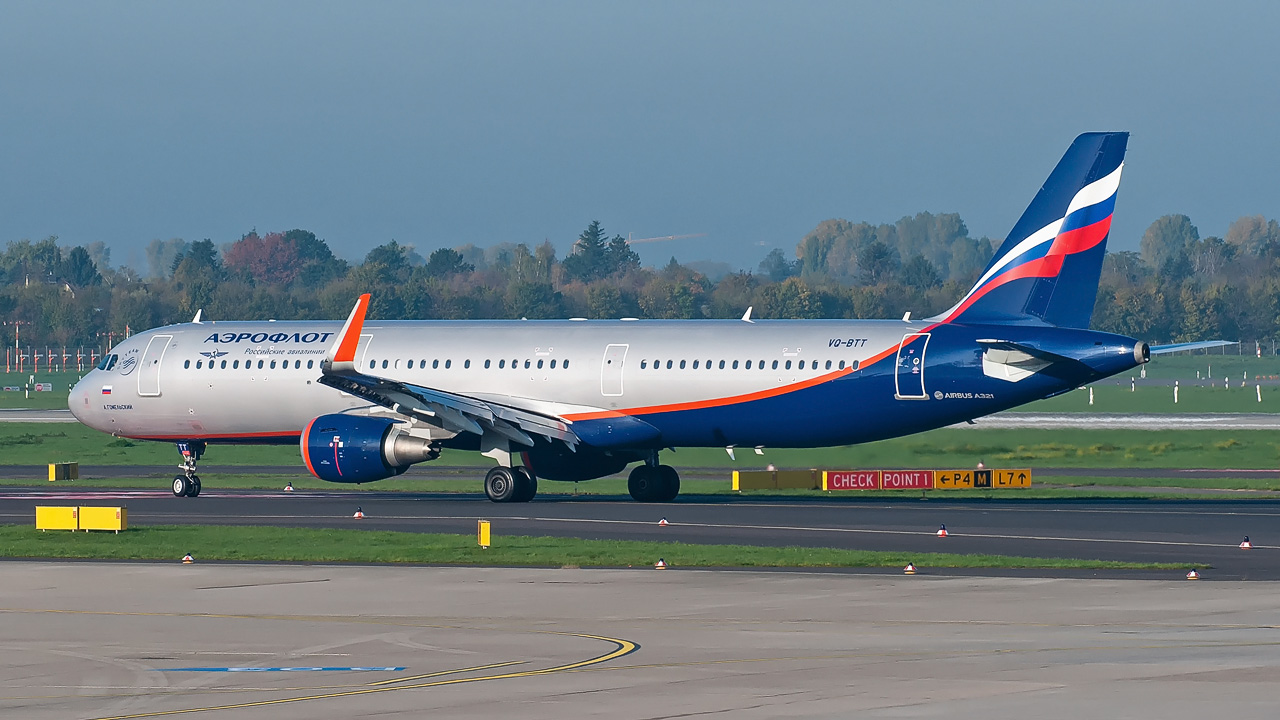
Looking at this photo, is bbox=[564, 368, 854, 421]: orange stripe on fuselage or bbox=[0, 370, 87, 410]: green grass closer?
bbox=[564, 368, 854, 421]: orange stripe on fuselage

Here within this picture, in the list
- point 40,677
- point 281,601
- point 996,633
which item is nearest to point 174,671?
point 40,677

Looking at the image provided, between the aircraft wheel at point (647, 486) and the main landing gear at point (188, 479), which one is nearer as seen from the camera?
the aircraft wheel at point (647, 486)

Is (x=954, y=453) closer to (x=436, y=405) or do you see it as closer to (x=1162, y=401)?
(x=436, y=405)

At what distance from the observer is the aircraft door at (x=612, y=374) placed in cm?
4475

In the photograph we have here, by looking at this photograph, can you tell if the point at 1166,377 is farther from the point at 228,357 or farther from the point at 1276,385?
the point at 228,357

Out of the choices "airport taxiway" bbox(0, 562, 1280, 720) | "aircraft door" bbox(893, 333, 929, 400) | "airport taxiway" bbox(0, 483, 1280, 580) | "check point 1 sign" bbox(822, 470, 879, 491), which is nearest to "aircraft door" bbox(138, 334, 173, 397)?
"airport taxiway" bbox(0, 483, 1280, 580)

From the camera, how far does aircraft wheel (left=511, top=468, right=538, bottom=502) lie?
145 feet

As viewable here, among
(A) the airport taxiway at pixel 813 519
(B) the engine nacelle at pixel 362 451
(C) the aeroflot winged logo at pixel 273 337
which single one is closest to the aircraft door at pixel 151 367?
(C) the aeroflot winged logo at pixel 273 337

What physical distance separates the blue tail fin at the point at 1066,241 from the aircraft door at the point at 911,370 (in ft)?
5.42

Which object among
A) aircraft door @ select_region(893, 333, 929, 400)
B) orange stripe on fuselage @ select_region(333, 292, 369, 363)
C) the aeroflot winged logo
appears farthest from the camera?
the aeroflot winged logo

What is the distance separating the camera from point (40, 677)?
1805 cm

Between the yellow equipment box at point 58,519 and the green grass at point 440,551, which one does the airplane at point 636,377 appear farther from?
the green grass at point 440,551

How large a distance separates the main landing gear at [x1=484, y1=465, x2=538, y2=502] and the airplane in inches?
1.3

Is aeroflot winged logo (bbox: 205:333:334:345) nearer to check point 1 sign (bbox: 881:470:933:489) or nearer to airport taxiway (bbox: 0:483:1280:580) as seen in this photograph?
airport taxiway (bbox: 0:483:1280:580)
